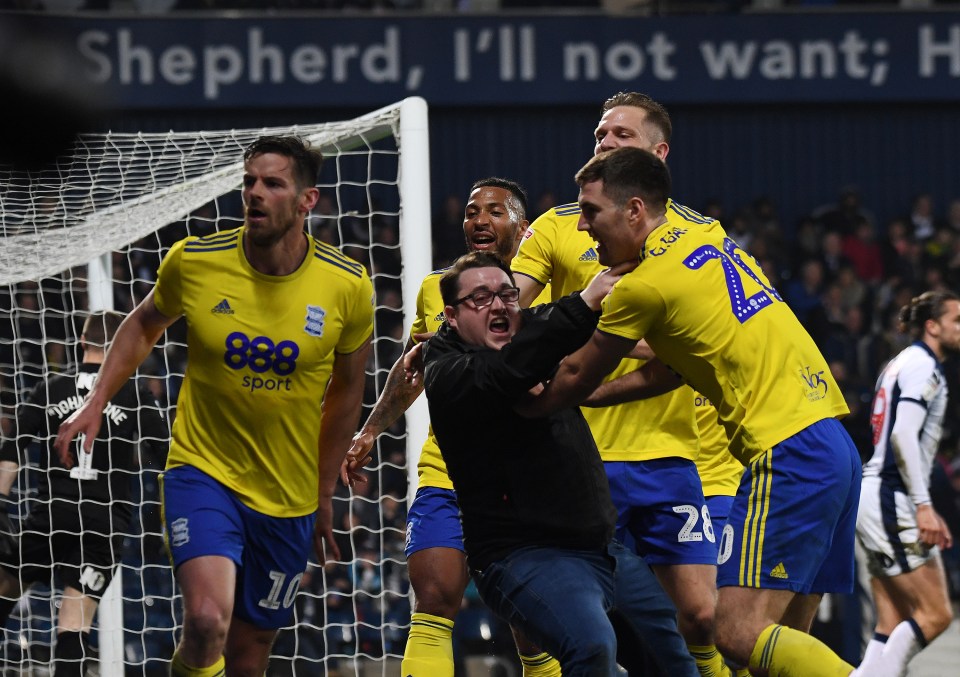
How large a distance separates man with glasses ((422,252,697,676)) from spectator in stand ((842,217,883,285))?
11425 millimetres

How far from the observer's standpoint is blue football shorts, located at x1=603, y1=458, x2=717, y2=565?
5.21 meters

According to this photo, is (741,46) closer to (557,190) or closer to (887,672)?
(557,190)

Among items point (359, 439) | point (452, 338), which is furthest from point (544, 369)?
point (359, 439)

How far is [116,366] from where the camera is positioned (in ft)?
15.9

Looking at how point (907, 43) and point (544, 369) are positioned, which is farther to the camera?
point (907, 43)

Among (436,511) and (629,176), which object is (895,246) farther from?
(629,176)

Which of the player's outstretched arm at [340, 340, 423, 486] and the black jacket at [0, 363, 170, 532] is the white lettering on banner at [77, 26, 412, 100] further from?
the player's outstretched arm at [340, 340, 423, 486]

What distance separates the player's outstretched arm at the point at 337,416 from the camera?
16.7ft

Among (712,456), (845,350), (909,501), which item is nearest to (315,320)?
(712,456)

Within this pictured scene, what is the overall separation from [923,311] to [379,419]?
12.2 feet

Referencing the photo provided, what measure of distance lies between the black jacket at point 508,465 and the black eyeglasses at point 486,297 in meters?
0.10

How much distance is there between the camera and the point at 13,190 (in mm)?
7953

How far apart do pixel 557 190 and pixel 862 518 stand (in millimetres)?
9048

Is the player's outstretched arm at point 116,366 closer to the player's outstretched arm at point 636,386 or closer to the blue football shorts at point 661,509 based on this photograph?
the player's outstretched arm at point 636,386
